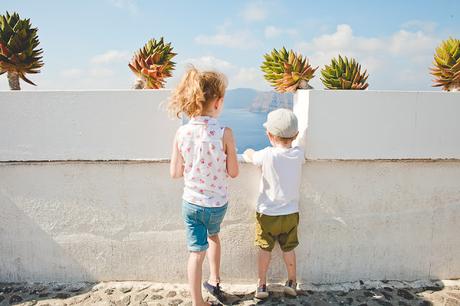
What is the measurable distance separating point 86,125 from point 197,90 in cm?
95

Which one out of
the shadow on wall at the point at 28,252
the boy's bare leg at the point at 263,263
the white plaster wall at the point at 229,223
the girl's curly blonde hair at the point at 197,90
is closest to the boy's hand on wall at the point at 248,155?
the white plaster wall at the point at 229,223

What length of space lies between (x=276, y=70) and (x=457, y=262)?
2077mm

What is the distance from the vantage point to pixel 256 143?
2797mm

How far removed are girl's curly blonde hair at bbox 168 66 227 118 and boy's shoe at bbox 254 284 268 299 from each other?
1352mm

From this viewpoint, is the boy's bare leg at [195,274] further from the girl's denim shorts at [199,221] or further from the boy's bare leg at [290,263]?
the boy's bare leg at [290,263]

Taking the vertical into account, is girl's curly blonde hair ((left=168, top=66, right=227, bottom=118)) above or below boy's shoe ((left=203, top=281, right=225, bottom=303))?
above

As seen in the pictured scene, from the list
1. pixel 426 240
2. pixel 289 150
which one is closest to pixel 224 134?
pixel 289 150

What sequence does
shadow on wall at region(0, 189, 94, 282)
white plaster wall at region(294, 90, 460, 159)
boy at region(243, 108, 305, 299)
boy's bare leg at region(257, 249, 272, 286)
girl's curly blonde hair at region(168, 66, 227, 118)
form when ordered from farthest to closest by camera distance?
shadow on wall at region(0, 189, 94, 282) → boy's bare leg at region(257, 249, 272, 286) → white plaster wall at region(294, 90, 460, 159) → boy at region(243, 108, 305, 299) → girl's curly blonde hair at region(168, 66, 227, 118)

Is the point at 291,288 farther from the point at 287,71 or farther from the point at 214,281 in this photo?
the point at 287,71

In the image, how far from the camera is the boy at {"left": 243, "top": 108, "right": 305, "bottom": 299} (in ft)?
8.26

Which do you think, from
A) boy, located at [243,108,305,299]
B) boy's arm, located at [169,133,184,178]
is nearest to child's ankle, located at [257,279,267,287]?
boy, located at [243,108,305,299]

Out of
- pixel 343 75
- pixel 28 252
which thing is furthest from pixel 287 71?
pixel 28 252

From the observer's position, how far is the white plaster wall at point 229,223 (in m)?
2.78

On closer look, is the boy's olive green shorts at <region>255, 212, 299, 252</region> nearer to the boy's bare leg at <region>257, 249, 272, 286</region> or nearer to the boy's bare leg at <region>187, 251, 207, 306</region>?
the boy's bare leg at <region>257, 249, 272, 286</region>
